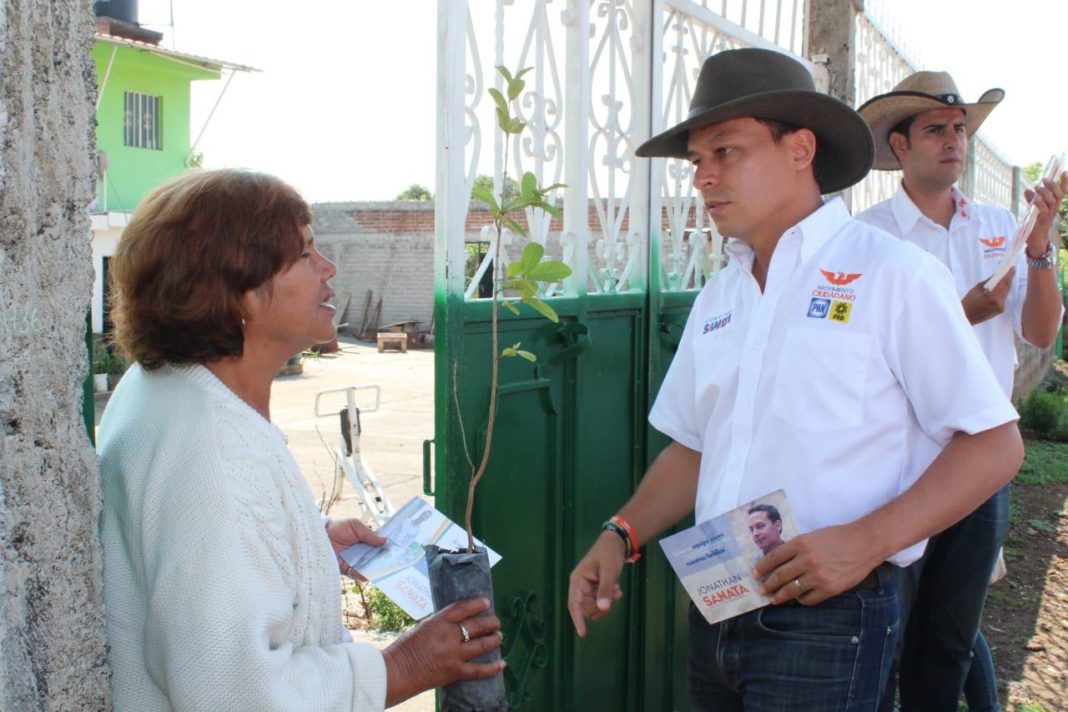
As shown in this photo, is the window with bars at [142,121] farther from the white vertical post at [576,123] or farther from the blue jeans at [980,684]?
the blue jeans at [980,684]

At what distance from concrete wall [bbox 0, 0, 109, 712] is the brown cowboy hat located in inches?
54.8

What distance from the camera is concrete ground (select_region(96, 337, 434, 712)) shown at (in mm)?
10400

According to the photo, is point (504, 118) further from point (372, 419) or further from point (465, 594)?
point (372, 419)

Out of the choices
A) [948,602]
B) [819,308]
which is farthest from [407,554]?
[948,602]

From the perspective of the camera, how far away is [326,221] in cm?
2930

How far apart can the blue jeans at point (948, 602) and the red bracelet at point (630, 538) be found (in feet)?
3.85

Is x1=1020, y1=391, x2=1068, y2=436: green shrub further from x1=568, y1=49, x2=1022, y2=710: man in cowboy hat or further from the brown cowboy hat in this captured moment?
x1=568, y1=49, x2=1022, y2=710: man in cowboy hat

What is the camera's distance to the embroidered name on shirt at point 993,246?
11.9 ft

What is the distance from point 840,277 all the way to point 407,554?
3.48ft

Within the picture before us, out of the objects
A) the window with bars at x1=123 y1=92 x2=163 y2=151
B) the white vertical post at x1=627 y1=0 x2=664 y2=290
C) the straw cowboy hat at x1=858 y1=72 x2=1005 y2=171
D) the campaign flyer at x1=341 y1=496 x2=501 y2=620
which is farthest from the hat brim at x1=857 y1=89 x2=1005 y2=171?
the window with bars at x1=123 y1=92 x2=163 y2=151

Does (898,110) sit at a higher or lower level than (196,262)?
higher

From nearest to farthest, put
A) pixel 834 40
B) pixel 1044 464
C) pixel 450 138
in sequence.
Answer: pixel 450 138 → pixel 834 40 → pixel 1044 464

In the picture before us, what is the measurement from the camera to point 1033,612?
5973 mm

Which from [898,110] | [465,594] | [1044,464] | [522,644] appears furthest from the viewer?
[1044,464]
